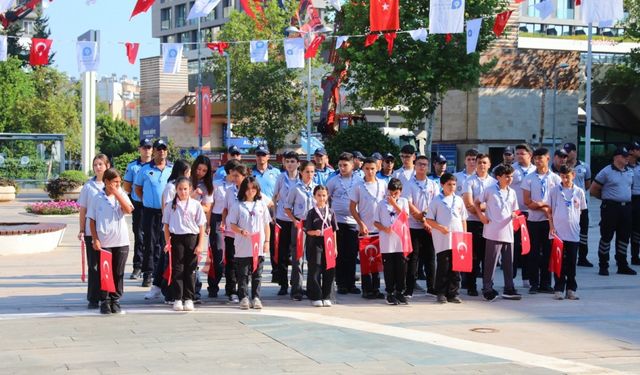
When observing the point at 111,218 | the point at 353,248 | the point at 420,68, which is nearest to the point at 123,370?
the point at 111,218

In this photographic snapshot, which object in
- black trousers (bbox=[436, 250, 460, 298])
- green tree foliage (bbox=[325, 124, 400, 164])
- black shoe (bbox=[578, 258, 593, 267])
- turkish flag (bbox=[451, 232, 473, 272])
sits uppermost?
green tree foliage (bbox=[325, 124, 400, 164])

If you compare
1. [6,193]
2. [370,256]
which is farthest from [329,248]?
[6,193]

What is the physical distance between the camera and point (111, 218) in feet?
33.7

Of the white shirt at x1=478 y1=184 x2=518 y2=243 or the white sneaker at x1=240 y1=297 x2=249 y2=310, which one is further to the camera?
the white shirt at x1=478 y1=184 x2=518 y2=243

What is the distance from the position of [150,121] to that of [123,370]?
63.5m

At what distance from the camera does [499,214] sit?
11680 mm

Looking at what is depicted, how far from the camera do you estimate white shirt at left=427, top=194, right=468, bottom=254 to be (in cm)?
1136

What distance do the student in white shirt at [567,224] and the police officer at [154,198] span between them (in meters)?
4.93

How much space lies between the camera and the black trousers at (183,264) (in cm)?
1045

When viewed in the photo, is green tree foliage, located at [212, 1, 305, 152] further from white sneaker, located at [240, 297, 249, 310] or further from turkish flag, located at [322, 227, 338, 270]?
white sneaker, located at [240, 297, 249, 310]

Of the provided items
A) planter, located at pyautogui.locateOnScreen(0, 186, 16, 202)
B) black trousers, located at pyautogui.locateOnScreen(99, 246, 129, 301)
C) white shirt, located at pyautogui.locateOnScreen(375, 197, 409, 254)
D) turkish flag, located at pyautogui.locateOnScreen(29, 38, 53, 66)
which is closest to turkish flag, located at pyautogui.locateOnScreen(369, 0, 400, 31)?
turkish flag, located at pyautogui.locateOnScreen(29, 38, 53, 66)

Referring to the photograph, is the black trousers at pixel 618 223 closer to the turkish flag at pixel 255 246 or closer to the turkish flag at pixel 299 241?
the turkish flag at pixel 299 241

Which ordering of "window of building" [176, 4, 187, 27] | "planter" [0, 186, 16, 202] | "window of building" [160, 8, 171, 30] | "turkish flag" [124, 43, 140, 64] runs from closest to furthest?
→ "turkish flag" [124, 43, 140, 64], "planter" [0, 186, 16, 202], "window of building" [176, 4, 187, 27], "window of building" [160, 8, 171, 30]

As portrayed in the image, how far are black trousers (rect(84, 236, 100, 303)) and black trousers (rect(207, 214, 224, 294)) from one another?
59.3 inches
